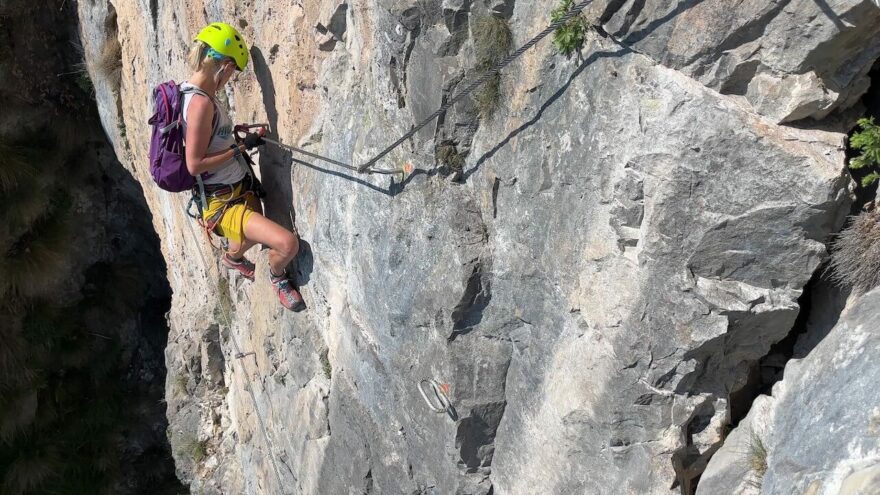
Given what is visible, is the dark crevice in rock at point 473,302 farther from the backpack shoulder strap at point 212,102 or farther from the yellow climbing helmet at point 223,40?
the yellow climbing helmet at point 223,40

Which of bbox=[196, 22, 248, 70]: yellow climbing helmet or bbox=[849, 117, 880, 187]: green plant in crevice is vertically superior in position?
bbox=[196, 22, 248, 70]: yellow climbing helmet

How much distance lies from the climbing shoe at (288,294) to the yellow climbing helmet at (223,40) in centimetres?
223

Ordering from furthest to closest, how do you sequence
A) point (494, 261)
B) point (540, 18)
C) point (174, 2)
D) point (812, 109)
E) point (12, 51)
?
1. point (12, 51)
2. point (174, 2)
3. point (494, 261)
4. point (540, 18)
5. point (812, 109)

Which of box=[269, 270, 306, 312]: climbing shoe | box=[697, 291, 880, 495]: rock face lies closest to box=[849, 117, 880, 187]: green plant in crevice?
box=[697, 291, 880, 495]: rock face

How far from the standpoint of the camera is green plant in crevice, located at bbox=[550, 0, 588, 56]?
4.36 meters

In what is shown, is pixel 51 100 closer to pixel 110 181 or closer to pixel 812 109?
pixel 110 181

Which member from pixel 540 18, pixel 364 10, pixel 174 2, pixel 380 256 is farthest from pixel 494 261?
pixel 174 2

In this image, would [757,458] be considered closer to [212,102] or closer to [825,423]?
[825,423]

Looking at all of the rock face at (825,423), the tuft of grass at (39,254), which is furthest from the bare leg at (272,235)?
the tuft of grass at (39,254)

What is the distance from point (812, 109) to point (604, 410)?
2321 millimetres

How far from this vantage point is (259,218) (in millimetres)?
6762

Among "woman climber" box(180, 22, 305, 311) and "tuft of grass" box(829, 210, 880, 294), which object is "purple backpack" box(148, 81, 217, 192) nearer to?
"woman climber" box(180, 22, 305, 311)

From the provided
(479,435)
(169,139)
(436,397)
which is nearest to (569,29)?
(436,397)

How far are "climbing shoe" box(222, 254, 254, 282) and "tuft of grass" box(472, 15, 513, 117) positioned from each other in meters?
3.86
